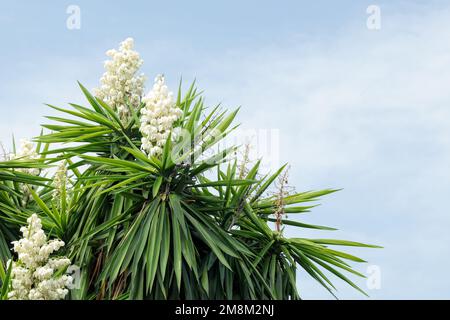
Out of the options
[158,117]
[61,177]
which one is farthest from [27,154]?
[158,117]

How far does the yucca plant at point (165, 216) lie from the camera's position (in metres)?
4.89

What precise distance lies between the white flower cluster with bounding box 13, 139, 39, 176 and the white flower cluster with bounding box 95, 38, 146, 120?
0.80 meters

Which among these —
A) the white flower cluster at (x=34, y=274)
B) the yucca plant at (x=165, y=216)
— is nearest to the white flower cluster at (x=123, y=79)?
the yucca plant at (x=165, y=216)

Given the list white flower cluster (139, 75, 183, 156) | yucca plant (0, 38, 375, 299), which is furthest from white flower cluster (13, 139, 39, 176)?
white flower cluster (139, 75, 183, 156)

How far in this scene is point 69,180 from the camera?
5766 millimetres

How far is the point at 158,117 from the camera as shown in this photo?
488 cm

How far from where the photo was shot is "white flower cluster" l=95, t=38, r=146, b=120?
5414 mm

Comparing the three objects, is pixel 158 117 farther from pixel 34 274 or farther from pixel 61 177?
pixel 34 274

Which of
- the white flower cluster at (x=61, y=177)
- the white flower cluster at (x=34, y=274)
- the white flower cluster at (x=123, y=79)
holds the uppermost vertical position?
the white flower cluster at (x=123, y=79)

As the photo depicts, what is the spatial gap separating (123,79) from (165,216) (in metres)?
1.14

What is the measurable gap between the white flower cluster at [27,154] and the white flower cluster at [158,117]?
53.5 inches

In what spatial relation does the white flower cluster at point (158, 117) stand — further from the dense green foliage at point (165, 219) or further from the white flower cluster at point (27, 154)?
the white flower cluster at point (27, 154)

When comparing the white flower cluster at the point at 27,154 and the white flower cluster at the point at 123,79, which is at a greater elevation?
the white flower cluster at the point at 123,79
